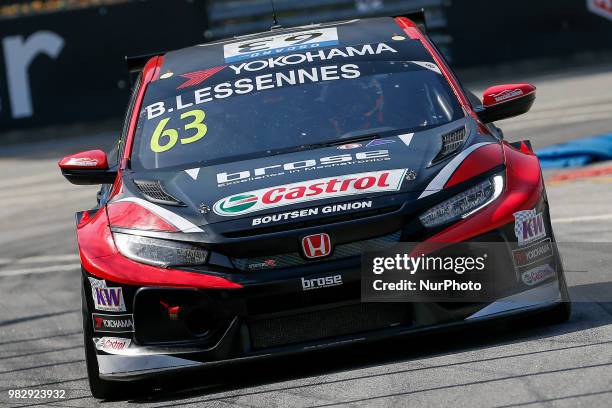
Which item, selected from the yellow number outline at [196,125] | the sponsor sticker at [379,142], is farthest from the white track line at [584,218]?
the yellow number outline at [196,125]

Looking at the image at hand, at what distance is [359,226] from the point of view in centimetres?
568

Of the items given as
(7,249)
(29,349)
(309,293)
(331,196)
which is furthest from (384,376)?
(7,249)

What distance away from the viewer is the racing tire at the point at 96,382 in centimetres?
600

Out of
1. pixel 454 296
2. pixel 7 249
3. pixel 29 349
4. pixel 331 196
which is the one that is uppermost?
pixel 331 196

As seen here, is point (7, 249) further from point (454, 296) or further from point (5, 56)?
point (5, 56)

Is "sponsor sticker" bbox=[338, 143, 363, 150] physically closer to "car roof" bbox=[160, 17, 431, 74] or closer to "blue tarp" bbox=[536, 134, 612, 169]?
"car roof" bbox=[160, 17, 431, 74]

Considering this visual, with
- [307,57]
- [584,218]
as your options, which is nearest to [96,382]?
[307,57]

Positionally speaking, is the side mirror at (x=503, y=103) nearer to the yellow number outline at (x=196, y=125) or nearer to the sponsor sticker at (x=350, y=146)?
the sponsor sticker at (x=350, y=146)

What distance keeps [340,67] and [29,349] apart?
2341 millimetres

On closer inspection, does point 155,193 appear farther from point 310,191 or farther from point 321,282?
point 321,282

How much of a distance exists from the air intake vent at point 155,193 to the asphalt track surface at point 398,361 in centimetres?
85

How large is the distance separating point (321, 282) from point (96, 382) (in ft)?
3.87

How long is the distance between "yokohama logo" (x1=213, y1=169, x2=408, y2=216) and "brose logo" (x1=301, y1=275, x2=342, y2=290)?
383 mm

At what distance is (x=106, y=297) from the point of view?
19.3ft
